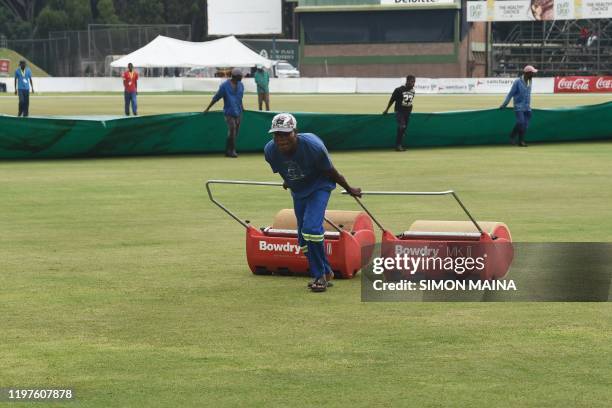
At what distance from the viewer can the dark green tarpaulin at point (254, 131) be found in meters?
25.3

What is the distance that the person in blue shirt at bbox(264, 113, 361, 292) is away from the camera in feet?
32.4

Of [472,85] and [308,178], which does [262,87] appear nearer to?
[472,85]

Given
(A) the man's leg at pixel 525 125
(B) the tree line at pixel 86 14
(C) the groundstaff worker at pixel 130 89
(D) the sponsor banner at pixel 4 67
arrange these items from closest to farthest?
(A) the man's leg at pixel 525 125 → (C) the groundstaff worker at pixel 130 89 → (D) the sponsor banner at pixel 4 67 → (B) the tree line at pixel 86 14

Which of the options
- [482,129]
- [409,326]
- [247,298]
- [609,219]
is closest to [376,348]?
[409,326]

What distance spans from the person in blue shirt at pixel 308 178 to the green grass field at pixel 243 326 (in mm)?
406

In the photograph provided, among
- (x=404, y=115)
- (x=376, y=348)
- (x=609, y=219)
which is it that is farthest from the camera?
(x=404, y=115)

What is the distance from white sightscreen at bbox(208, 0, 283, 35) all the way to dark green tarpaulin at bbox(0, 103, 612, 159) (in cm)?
6063

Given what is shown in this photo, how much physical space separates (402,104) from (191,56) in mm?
43122

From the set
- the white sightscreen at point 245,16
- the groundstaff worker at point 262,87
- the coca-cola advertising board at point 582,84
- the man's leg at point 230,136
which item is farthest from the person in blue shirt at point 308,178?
the white sightscreen at point 245,16

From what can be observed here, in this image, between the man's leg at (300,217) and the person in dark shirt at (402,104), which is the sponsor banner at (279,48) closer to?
the person in dark shirt at (402,104)

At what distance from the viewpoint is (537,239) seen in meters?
13.2

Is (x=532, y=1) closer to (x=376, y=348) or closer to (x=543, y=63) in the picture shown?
(x=543, y=63)

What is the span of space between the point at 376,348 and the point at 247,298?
7.30 feet

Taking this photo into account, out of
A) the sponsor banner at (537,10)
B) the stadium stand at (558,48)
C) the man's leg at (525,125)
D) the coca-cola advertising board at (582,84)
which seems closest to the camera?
the man's leg at (525,125)
